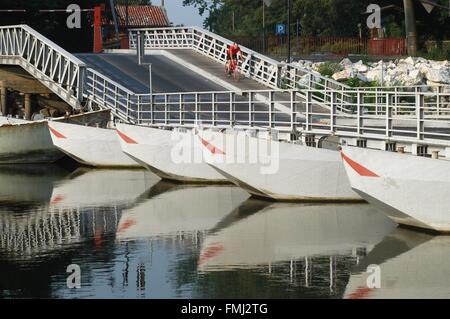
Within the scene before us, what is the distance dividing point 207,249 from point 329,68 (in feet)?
137

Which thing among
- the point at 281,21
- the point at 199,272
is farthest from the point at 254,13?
the point at 199,272

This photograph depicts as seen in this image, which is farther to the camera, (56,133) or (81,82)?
(81,82)

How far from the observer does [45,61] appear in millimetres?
57531

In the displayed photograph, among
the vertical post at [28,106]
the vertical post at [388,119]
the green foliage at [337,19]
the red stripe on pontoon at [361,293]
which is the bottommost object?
the red stripe on pontoon at [361,293]

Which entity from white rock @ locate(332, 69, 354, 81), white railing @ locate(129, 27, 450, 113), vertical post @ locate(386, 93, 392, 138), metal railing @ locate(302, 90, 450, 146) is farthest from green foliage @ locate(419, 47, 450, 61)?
vertical post @ locate(386, 93, 392, 138)

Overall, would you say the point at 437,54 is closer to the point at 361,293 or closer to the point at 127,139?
the point at 127,139

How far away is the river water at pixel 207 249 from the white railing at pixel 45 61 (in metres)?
13.9

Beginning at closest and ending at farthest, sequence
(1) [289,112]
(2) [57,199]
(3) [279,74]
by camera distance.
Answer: (2) [57,199] → (1) [289,112] → (3) [279,74]

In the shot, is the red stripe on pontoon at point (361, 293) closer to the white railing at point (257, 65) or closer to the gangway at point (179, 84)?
the gangway at point (179, 84)

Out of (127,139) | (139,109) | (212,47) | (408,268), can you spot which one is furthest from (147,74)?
(408,268)

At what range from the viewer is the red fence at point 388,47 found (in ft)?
283

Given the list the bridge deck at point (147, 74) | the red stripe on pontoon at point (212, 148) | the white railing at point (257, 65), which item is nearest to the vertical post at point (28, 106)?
the bridge deck at point (147, 74)

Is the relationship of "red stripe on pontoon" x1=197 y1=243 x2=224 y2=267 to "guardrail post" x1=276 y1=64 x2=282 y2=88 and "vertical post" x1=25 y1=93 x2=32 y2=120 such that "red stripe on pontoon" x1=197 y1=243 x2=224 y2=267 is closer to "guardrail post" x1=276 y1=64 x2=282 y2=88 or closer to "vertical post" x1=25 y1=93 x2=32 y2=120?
"guardrail post" x1=276 y1=64 x2=282 y2=88
